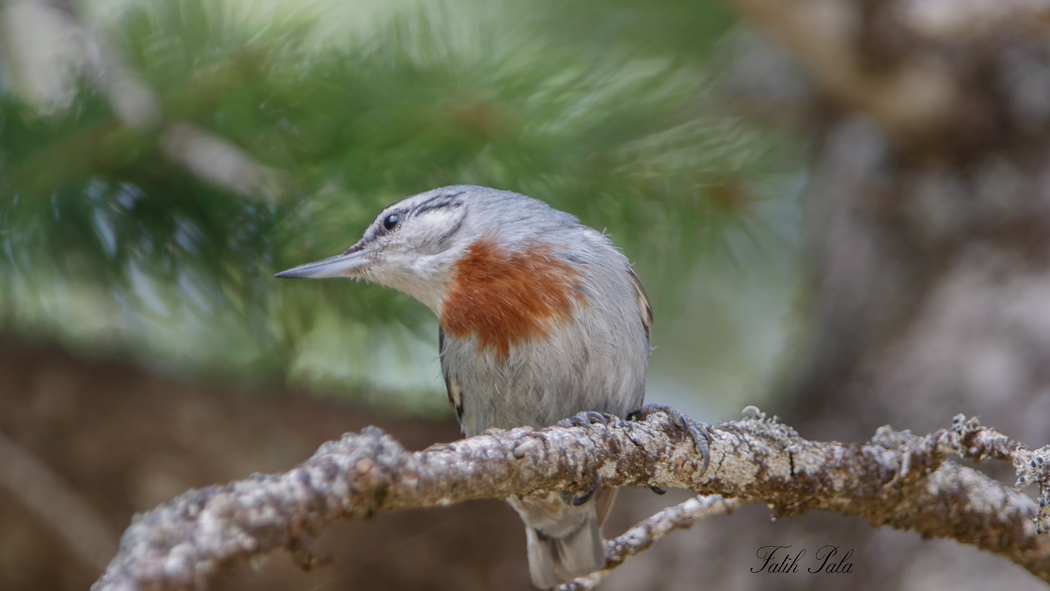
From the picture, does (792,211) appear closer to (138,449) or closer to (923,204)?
(923,204)

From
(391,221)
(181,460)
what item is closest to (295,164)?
(391,221)

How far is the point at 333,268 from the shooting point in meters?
1.79

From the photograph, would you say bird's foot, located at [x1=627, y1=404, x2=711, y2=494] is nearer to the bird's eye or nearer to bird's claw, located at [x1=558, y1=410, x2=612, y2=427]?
bird's claw, located at [x1=558, y1=410, x2=612, y2=427]

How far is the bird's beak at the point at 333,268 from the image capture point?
1722 millimetres

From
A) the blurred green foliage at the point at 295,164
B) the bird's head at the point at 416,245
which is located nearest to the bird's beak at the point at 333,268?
the bird's head at the point at 416,245

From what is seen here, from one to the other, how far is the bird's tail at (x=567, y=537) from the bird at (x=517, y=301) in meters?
0.01

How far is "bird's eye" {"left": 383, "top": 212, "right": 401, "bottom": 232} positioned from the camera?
201cm

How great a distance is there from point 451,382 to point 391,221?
0.43m

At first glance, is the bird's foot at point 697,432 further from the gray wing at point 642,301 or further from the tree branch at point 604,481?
the gray wing at point 642,301

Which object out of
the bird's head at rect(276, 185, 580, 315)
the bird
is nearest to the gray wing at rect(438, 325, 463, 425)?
the bird

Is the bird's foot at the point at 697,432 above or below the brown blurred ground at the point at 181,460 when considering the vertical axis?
above

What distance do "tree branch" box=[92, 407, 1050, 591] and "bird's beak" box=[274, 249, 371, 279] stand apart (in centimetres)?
78

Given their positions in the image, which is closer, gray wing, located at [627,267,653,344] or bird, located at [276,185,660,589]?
bird, located at [276,185,660,589]

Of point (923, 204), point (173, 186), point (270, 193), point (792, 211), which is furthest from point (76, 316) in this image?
point (923, 204)
